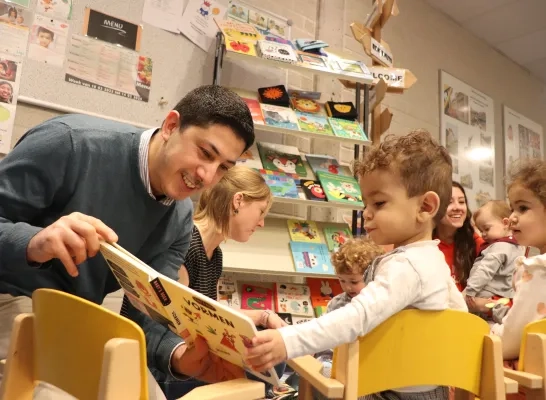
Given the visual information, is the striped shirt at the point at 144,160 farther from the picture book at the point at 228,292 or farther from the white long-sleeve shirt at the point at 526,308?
the picture book at the point at 228,292

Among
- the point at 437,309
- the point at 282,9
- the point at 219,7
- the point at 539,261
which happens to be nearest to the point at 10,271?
the point at 437,309

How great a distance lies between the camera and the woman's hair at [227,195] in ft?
6.20

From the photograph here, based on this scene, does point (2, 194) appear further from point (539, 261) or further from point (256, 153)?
point (256, 153)

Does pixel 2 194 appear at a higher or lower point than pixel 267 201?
lower

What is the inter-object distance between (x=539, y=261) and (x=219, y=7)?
2214 mm

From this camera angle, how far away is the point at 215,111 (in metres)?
1.09

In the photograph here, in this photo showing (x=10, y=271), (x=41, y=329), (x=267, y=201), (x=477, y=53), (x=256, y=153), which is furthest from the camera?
(x=477, y=53)

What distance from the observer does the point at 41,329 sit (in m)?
0.72

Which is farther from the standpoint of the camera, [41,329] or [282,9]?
[282,9]

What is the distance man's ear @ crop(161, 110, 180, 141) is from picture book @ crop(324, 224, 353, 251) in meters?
1.62

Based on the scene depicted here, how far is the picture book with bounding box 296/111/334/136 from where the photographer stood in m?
2.54

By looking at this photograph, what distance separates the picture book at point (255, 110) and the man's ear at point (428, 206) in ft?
4.45

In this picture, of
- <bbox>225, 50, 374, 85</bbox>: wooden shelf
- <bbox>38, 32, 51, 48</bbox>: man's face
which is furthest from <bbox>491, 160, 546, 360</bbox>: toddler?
<bbox>38, 32, 51, 48</bbox>: man's face

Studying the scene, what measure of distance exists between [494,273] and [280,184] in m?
1.14
